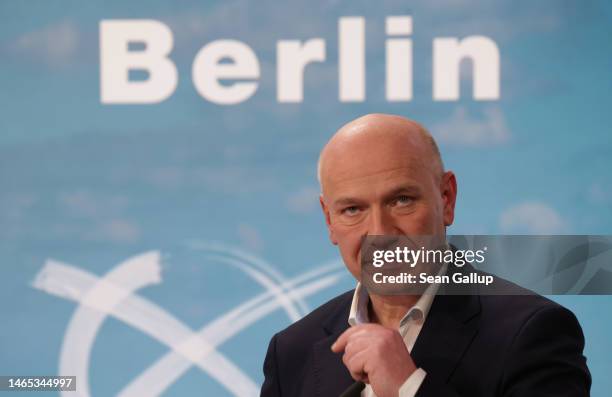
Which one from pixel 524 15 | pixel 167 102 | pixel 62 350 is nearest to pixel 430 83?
pixel 524 15

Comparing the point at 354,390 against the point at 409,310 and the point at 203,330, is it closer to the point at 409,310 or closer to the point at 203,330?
the point at 409,310

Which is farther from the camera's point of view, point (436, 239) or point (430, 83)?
point (430, 83)

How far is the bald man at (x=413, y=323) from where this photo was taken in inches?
68.5

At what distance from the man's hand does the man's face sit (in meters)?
0.27

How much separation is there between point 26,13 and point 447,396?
2973 millimetres

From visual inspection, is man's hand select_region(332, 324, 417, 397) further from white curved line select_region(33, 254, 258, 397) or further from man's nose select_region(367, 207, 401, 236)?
white curved line select_region(33, 254, 258, 397)

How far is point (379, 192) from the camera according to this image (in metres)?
1.93

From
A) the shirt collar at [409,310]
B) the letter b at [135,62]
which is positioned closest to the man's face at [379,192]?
the shirt collar at [409,310]

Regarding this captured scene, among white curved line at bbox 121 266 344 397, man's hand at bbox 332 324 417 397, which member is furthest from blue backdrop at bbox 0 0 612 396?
man's hand at bbox 332 324 417 397

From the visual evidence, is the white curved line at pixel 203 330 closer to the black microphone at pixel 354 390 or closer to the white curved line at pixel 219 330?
the white curved line at pixel 219 330

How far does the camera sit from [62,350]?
389cm

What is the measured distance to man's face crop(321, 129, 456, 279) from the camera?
1938mm

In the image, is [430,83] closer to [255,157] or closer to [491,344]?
[255,157]

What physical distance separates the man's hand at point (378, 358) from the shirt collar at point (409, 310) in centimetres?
31
